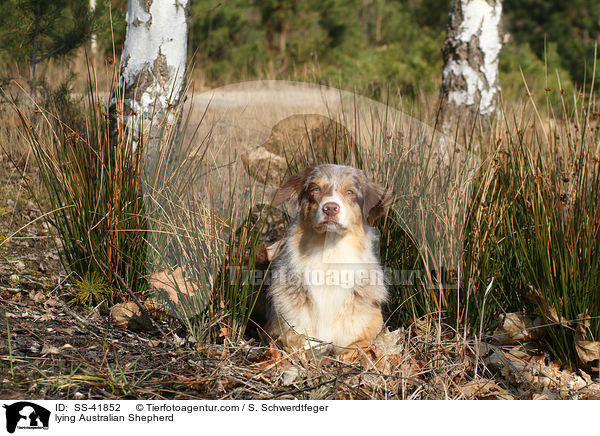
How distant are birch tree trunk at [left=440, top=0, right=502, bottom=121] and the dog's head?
12.7 ft

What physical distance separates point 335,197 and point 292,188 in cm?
35

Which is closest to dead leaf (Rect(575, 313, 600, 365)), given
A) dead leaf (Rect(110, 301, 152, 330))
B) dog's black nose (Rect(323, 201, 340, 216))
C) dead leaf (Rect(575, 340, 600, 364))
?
dead leaf (Rect(575, 340, 600, 364))

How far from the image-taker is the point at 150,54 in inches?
167

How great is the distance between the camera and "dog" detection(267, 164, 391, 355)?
310 cm

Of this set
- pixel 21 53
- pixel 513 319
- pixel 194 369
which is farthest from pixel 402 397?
pixel 21 53

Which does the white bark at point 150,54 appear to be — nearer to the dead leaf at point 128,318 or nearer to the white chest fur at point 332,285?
the dead leaf at point 128,318

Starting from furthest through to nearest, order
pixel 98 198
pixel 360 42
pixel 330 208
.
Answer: pixel 360 42
pixel 98 198
pixel 330 208

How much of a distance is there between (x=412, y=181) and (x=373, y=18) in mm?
18603

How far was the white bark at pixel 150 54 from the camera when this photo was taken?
4.24 meters

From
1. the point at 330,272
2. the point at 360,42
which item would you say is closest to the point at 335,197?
the point at 330,272

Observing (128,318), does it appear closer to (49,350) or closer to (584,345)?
(49,350)

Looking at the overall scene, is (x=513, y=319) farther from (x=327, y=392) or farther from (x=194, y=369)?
(x=194, y=369)
